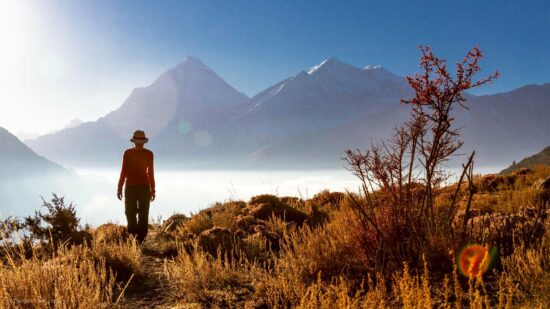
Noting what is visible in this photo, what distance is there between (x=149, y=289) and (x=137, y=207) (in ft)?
11.9

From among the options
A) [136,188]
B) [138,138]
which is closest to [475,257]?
[136,188]

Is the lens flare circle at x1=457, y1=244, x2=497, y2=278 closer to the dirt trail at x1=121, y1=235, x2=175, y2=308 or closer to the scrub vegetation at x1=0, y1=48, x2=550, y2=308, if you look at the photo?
the scrub vegetation at x1=0, y1=48, x2=550, y2=308

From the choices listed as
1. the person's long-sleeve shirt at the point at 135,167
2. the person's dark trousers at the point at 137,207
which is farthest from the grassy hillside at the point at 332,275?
the person's long-sleeve shirt at the point at 135,167

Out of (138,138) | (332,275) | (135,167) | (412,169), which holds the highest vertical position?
(138,138)

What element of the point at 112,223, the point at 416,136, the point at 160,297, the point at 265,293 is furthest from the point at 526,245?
the point at 112,223

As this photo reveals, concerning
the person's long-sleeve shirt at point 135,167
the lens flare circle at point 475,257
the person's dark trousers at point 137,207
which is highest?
the person's long-sleeve shirt at point 135,167

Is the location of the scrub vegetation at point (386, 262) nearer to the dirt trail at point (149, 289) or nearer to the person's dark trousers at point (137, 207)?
the dirt trail at point (149, 289)

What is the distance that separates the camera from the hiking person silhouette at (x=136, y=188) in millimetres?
8141

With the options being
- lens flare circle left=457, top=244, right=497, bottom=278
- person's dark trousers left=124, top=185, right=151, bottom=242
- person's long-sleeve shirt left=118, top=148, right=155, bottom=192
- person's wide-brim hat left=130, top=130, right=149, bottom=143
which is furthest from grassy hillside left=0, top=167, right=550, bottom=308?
person's wide-brim hat left=130, top=130, right=149, bottom=143

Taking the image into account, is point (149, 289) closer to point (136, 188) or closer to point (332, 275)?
point (332, 275)

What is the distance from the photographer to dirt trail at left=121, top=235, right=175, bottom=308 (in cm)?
434

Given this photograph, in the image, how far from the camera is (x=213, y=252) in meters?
6.80

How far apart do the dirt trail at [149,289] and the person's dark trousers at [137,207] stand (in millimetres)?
1740

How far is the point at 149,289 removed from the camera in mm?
4945
